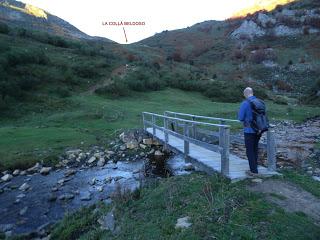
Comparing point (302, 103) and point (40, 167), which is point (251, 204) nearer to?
point (40, 167)

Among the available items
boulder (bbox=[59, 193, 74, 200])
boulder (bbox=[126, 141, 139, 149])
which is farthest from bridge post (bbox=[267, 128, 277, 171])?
boulder (bbox=[126, 141, 139, 149])

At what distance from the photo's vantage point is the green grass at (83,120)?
22314 millimetres

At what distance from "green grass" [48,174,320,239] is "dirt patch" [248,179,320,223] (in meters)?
0.27

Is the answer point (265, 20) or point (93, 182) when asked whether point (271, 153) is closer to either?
point (93, 182)

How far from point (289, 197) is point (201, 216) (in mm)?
2142

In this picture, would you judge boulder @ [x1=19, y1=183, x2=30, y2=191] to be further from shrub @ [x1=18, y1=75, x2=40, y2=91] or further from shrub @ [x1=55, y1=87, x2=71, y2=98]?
shrub @ [x1=55, y1=87, x2=71, y2=98]

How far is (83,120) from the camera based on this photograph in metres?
30.0

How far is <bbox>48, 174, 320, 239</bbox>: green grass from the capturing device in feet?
24.2

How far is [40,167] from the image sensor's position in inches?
779

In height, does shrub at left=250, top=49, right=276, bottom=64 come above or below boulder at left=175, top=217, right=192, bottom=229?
below

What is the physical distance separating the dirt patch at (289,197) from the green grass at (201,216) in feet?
0.89

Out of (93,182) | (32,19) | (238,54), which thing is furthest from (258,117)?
(32,19)

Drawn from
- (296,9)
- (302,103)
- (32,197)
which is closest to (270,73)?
(302,103)

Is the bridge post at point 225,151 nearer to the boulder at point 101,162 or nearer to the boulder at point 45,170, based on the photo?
the boulder at point 101,162
